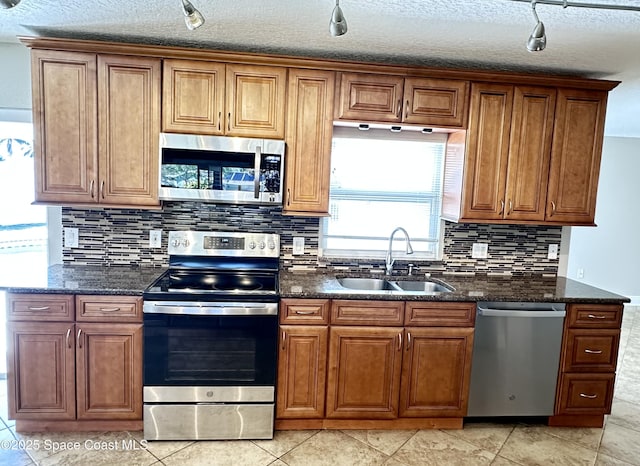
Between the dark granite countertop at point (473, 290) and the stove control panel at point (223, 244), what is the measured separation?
0.23 metres

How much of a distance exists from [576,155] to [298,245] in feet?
6.58

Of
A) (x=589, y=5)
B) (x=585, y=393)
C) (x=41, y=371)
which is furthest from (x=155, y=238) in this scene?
(x=585, y=393)

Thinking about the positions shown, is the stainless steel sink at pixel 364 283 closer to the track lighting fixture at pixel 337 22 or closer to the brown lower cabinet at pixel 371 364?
the brown lower cabinet at pixel 371 364

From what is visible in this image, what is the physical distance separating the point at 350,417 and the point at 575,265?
4.62 metres

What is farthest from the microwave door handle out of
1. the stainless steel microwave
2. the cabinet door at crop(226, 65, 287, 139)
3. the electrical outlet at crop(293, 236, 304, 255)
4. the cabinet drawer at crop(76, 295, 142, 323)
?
the cabinet drawer at crop(76, 295, 142, 323)

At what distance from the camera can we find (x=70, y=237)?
2.99 metres

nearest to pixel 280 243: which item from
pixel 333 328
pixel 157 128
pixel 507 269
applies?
pixel 333 328

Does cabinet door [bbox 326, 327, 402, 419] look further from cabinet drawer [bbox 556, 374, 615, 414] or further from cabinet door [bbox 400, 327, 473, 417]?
cabinet drawer [bbox 556, 374, 615, 414]

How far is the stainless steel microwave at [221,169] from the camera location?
269cm

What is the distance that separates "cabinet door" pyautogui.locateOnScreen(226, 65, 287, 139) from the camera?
2717mm

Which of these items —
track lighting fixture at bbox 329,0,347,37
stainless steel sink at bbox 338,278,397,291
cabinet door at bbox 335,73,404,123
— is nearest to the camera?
track lighting fixture at bbox 329,0,347,37

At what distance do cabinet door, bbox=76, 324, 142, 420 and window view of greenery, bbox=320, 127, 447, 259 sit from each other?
4.69 ft

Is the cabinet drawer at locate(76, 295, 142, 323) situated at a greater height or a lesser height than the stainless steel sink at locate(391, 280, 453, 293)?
lesser

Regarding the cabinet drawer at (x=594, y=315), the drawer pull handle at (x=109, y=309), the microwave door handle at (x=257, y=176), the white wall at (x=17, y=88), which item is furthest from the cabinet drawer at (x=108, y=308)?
the cabinet drawer at (x=594, y=315)
